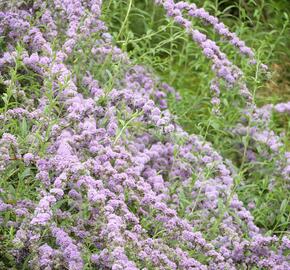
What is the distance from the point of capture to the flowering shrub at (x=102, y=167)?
323 cm

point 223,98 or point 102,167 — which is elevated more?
point 102,167

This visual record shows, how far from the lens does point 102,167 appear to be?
3.45m

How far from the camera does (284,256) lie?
4.07 m

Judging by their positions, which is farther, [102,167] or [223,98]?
[223,98]

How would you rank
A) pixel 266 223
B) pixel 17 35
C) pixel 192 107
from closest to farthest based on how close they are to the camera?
pixel 17 35
pixel 266 223
pixel 192 107

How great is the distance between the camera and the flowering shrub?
3234 mm

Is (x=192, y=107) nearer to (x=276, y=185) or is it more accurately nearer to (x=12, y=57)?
(x=276, y=185)

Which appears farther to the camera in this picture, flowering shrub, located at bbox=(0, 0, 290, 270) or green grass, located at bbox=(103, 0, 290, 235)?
green grass, located at bbox=(103, 0, 290, 235)

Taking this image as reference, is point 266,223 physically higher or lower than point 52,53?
lower

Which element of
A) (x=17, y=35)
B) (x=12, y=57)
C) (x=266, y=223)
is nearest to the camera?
(x=12, y=57)

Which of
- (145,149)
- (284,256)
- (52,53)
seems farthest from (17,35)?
(284,256)

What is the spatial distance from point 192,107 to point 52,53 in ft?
5.26

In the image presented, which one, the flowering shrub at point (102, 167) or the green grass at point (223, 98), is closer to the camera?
the flowering shrub at point (102, 167)

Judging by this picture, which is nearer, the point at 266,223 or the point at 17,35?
the point at 17,35
